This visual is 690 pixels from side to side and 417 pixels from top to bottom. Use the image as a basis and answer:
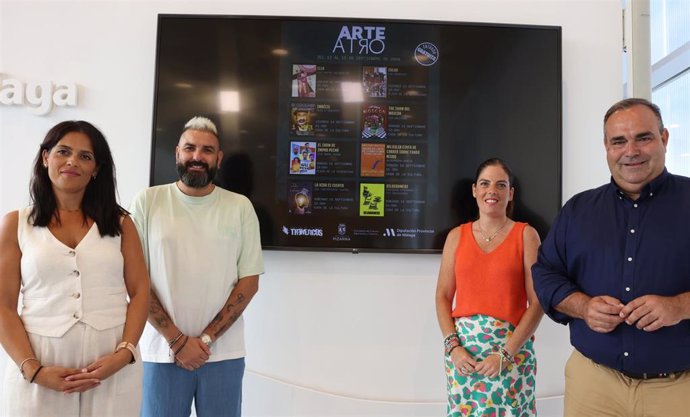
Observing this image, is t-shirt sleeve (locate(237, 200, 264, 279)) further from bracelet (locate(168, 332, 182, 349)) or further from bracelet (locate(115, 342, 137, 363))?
bracelet (locate(115, 342, 137, 363))

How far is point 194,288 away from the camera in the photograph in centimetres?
211

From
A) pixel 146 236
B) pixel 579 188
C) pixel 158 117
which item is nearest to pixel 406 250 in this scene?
pixel 579 188

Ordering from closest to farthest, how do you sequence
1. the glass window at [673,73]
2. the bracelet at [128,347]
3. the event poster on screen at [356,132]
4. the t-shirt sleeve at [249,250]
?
the bracelet at [128,347]
the t-shirt sleeve at [249,250]
the event poster on screen at [356,132]
the glass window at [673,73]

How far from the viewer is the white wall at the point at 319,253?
8.99 feet

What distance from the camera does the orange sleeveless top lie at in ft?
6.75

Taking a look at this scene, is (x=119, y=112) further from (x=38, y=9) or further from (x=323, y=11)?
(x=323, y=11)

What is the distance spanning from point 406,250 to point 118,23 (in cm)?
207

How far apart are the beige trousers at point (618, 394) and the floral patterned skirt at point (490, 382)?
0.24 meters

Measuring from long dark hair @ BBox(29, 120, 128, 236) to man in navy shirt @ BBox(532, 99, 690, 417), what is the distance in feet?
5.27

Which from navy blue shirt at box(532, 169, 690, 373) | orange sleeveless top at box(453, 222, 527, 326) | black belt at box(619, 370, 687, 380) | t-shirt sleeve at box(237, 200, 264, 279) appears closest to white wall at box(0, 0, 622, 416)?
t-shirt sleeve at box(237, 200, 264, 279)

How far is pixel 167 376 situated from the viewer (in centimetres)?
209

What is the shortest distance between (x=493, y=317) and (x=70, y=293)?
159cm

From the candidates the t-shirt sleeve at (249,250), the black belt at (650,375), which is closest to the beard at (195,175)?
the t-shirt sleeve at (249,250)

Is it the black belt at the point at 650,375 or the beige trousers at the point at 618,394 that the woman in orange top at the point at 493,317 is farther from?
the black belt at the point at 650,375
